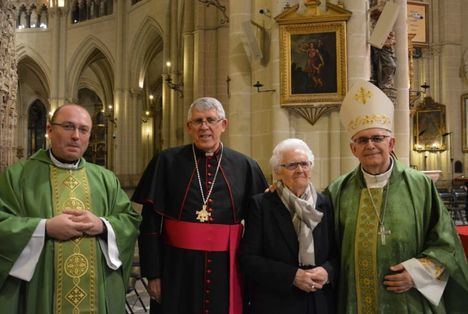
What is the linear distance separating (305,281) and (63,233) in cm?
125

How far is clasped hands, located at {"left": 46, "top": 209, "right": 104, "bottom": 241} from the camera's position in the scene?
8.34 feet

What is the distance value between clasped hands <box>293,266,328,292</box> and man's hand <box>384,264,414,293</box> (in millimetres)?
344

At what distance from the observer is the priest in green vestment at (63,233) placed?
253cm

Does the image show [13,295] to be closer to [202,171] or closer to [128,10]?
[202,171]

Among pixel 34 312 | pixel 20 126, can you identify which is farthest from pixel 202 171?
pixel 20 126

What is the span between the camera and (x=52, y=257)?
8.59 ft

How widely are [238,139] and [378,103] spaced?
5.02 metres

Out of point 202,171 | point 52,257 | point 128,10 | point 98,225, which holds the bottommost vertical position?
point 52,257

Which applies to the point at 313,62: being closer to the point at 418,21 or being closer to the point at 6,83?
the point at 418,21

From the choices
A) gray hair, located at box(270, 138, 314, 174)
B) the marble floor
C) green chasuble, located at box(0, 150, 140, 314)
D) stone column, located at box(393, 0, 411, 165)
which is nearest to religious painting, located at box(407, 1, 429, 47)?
stone column, located at box(393, 0, 411, 165)

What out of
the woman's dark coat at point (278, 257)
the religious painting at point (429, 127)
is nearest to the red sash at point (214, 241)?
the woman's dark coat at point (278, 257)

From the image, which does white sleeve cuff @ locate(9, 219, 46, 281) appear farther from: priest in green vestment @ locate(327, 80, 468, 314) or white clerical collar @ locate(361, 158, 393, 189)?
white clerical collar @ locate(361, 158, 393, 189)

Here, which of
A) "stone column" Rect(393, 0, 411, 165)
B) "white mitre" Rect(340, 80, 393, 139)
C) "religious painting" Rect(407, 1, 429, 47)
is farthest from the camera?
"religious painting" Rect(407, 1, 429, 47)

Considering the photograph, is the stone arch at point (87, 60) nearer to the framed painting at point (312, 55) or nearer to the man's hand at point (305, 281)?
the framed painting at point (312, 55)
